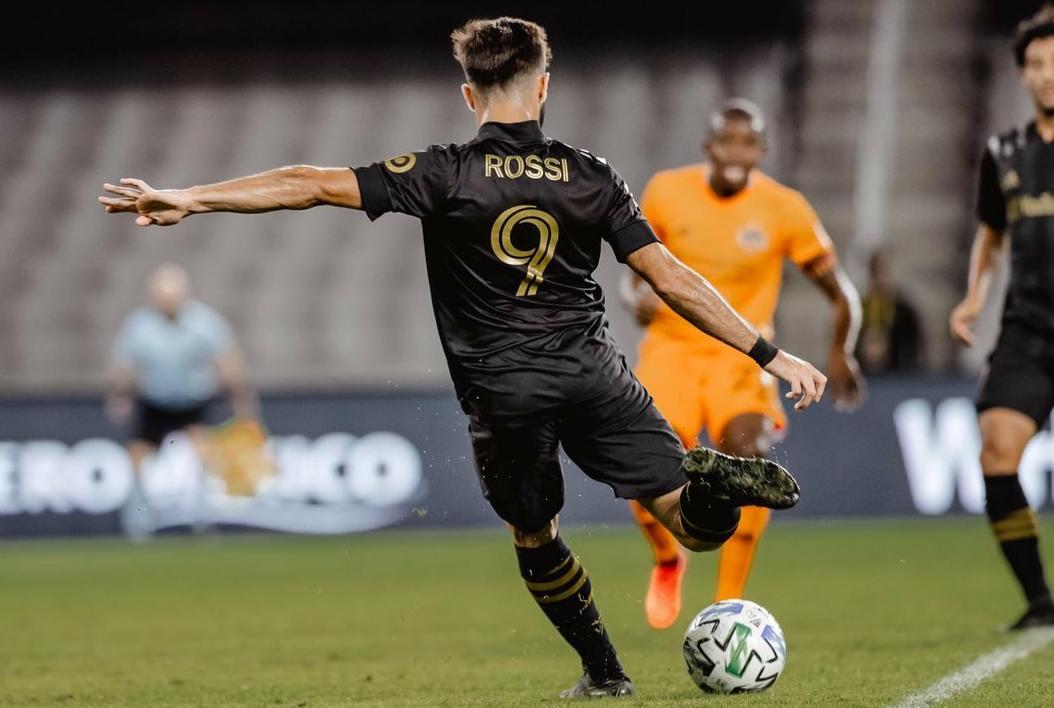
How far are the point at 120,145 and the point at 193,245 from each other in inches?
77.9

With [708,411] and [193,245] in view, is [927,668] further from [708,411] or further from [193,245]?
[193,245]

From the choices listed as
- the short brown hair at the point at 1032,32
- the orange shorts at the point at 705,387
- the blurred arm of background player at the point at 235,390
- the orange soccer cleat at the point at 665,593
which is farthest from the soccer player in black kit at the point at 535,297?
the blurred arm of background player at the point at 235,390

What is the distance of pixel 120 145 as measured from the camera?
72.8 ft

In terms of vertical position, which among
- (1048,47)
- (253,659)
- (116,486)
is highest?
(1048,47)

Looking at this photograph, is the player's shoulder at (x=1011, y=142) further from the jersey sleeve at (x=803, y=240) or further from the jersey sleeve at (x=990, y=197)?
the jersey sleeve at (x=803, y=240)

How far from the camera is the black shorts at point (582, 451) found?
5332mm

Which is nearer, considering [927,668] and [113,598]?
[927,668]

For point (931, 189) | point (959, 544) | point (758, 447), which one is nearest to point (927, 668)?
point (758, 447)

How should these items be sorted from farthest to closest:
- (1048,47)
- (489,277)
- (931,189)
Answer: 1. (931,189)
2. (1048,47)
3. (489,277)

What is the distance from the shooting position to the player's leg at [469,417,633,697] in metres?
5.35

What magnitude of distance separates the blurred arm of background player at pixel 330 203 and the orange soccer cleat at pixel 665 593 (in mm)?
2143

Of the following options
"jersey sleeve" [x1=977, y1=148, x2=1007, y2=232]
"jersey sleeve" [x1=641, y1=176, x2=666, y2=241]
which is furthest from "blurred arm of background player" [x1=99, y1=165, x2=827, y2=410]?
"jersey sleeve" [x1=977, y1=148, x2=1007, y2=232]

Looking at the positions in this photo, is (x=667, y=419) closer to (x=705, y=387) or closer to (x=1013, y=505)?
(x=705, y=387)

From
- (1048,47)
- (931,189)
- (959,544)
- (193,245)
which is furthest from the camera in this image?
(193,245)
